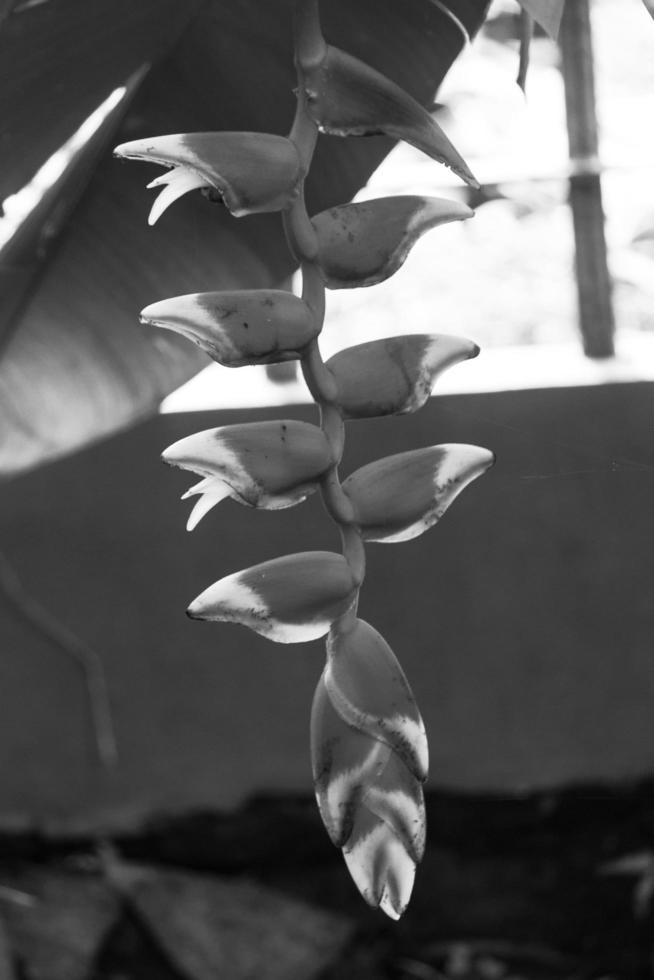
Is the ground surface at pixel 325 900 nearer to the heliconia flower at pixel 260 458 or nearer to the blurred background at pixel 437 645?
the blurred background at pixel 437 645

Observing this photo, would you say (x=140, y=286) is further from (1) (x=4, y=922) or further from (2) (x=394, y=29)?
(1) (x=4, y=922)

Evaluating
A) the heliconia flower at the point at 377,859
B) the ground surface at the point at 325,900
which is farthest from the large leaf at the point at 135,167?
the ground surface at the point at 325,900

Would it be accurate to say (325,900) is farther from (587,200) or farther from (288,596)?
(288,596)

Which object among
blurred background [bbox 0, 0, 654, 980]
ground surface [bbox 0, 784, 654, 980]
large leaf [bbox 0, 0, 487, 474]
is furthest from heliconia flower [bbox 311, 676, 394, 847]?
ground surface [bbox 0, 784, 654, 980]

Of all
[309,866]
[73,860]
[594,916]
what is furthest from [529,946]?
[73,860]

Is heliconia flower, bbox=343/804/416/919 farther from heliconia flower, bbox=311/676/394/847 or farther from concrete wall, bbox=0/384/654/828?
concrete wall, bbox=0/384/654/828

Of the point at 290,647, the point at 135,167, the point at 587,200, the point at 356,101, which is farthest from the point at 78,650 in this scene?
the point at 356,101

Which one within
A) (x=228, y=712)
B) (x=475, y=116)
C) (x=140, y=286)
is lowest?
(x=228, y=712)
